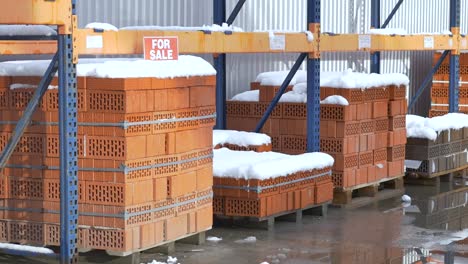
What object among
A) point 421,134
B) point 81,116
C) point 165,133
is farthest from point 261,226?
point 421,134

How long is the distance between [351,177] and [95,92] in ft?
17.2

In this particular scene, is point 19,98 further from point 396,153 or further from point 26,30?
point 396,153

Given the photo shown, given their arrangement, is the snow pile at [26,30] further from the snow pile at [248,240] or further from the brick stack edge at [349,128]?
the brick stack edge at [349,128]

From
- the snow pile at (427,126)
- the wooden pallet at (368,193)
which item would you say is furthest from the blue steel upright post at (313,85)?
the snow pile at (427,126)

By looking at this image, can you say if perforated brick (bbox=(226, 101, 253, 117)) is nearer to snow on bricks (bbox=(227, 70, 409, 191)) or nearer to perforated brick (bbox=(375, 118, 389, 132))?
snow on bricks (bbox=(227, 70, 409, 191))

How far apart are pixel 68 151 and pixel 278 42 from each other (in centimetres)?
406

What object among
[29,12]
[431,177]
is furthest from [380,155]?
[29,12]

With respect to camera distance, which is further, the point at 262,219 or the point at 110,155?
the point at 262,219

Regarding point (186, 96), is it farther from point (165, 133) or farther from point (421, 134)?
point (421, 134)

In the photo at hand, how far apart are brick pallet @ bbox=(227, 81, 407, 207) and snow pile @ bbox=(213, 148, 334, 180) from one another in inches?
25.0

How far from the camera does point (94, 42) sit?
8891mm

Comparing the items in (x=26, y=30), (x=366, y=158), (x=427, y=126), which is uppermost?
(x=26, y=30)

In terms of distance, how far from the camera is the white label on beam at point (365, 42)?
45.8 feet

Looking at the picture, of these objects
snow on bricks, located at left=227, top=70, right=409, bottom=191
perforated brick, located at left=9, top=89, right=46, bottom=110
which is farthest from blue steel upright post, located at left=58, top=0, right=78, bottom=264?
snow on bricks, located at left=227, top=70, right=409, bottom=191
